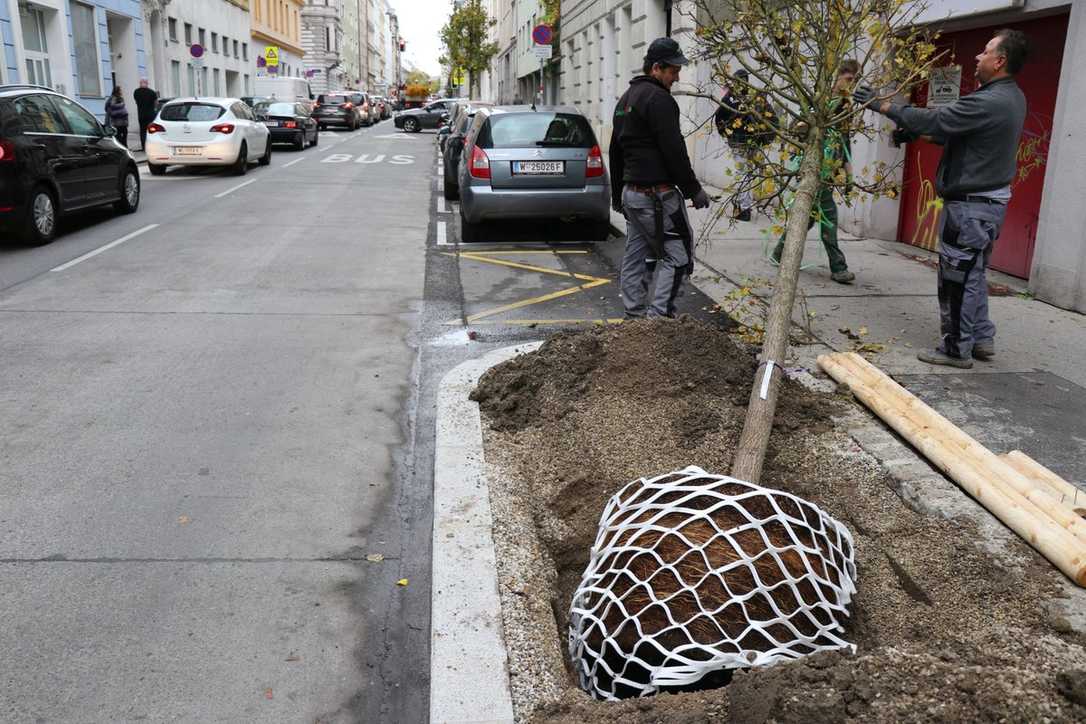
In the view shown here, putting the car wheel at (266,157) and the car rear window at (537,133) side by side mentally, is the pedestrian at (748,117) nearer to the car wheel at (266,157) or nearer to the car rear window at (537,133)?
the car rear window at (537,133)

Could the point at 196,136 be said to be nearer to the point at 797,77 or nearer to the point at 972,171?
the point at 972,171

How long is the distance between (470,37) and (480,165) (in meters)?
62.8

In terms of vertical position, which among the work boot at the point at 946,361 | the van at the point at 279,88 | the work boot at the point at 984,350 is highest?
the van at the point at 279,88

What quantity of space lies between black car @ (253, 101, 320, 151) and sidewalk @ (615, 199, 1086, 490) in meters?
21.7

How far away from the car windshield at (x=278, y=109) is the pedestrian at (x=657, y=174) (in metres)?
25.0

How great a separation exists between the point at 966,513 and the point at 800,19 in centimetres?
248

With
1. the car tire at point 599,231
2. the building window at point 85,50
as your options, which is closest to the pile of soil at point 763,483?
the car tire at point 599,231

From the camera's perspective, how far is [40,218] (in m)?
11.6

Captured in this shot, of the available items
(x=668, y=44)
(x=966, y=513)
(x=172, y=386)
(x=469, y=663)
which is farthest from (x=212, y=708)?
(x=668, y=44)

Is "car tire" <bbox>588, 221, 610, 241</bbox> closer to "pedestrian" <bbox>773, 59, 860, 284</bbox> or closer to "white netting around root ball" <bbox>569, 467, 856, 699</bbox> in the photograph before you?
"pedestrian" <bbox>773, 59, 860, 284</bbox>

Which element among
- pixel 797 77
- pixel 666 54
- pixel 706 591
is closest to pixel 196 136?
pixel 666 54

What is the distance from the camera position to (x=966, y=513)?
12.5ft

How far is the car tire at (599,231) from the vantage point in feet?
41.6

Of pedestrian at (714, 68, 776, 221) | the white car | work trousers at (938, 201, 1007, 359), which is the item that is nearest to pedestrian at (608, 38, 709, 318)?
pedestrian at (714, 68, 776, 221)
